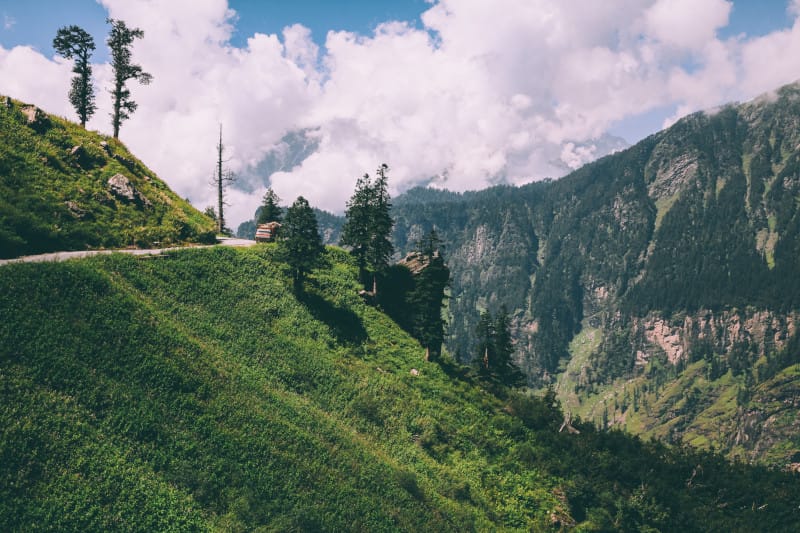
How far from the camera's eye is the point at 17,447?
Answer: 886 inches

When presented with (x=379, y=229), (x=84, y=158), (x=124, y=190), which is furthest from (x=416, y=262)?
(x=84, y=158)

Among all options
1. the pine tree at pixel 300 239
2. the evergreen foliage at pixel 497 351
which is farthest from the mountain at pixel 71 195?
the evergreen foliage at pixel 497 351

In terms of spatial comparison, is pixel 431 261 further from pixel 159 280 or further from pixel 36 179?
pixel 36 179

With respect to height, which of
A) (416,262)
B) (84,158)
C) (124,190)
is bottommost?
(416,262)

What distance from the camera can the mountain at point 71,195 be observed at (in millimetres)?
39688

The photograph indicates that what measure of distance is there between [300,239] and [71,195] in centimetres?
2301

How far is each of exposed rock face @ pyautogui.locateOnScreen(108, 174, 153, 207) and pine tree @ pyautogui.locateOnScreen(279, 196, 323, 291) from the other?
1638 cm

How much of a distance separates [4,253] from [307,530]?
31379 mm

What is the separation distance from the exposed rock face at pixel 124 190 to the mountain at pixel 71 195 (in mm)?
98

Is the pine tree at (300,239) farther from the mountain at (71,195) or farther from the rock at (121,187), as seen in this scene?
the rock at (121,187)

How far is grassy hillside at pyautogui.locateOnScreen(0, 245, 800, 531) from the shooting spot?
2450cm

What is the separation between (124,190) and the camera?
51094mm

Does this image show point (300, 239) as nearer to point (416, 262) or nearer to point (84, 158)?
point (416, 262)

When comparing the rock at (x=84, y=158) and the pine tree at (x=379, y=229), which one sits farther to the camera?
the pine tree at (x=379, y=229)
